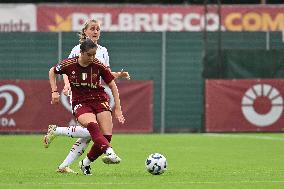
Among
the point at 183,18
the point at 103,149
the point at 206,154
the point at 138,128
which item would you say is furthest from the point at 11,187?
the point at 183,18

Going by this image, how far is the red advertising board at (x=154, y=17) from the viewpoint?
33375 mm

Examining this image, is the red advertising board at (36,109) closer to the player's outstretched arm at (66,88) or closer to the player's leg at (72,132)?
the player's leg at (72,132)

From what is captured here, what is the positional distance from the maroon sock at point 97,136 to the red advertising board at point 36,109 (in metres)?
11.4

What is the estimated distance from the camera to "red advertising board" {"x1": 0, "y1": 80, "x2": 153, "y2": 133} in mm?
23922

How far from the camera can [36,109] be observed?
24062 mm

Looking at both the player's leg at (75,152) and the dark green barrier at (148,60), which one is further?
the dark green barrier at (148,60)

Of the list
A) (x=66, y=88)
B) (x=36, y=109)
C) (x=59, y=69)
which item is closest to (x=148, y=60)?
(x=36, y=109)

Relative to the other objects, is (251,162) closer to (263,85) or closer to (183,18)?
(263,85)

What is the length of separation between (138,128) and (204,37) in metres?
2.84

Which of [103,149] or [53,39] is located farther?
[53,39]

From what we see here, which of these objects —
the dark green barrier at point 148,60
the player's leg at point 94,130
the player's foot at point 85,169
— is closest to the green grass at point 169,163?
the player's foot at point 85,169

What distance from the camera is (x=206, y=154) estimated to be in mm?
17609

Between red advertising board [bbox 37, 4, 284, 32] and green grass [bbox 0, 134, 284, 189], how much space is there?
10320mm

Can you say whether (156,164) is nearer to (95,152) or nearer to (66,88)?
(95,152)
